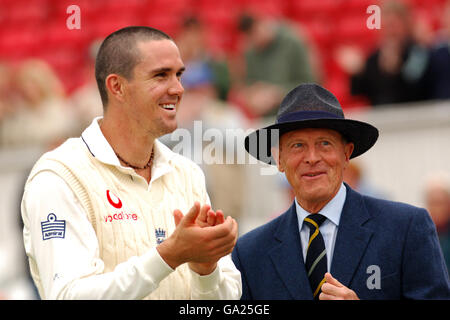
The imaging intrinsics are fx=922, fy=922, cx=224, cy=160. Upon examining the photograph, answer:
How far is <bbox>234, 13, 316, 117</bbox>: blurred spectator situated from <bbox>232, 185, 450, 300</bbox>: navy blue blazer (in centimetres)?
428

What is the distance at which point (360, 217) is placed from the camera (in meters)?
3.71

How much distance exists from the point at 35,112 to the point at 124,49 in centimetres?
553

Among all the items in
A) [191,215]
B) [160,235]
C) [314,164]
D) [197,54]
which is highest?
[197,54]

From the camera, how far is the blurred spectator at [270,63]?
8.08 metres

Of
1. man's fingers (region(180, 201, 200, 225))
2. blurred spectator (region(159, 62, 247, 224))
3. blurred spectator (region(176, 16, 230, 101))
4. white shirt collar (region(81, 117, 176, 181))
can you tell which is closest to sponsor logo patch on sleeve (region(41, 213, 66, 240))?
white shirt collar (region(81, 117, 176, 181))

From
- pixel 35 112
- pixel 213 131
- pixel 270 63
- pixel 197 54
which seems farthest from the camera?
pixel 35 112

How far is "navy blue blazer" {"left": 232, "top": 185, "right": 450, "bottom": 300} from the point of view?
138 inches

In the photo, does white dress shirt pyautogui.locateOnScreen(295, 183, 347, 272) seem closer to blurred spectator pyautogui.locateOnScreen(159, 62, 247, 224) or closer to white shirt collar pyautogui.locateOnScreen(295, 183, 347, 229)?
white shirt collar pyautogui.locateOnScreen(295, 183, 347, 229)

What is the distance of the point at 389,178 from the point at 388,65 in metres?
0.95

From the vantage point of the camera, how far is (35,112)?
888 cm

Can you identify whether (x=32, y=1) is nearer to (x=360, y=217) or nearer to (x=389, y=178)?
(x=389, y=178)
